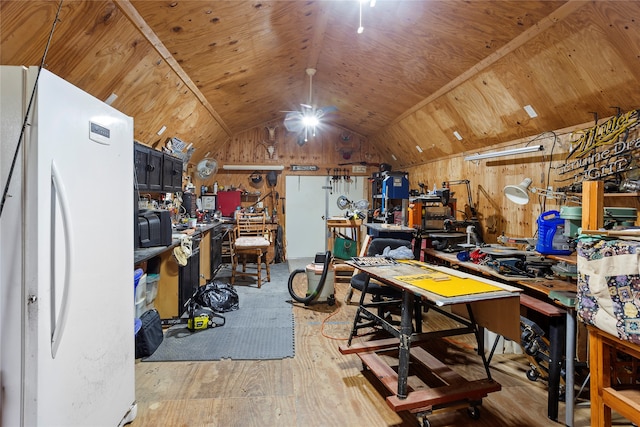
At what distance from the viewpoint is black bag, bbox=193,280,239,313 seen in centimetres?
356

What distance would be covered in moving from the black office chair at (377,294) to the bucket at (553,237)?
1.06m

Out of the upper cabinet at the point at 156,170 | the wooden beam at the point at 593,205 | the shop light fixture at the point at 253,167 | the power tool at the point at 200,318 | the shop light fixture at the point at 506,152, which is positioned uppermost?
the shop light fixture at the point at 253,167

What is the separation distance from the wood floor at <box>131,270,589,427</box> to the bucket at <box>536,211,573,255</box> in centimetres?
90

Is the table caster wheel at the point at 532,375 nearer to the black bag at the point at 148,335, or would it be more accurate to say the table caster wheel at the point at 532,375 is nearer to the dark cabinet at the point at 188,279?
the black bag at the point at 148,335

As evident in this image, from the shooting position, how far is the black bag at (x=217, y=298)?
3559mm

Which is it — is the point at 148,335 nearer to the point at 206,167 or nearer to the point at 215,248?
the point at 215,248

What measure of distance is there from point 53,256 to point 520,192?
308 centimetres

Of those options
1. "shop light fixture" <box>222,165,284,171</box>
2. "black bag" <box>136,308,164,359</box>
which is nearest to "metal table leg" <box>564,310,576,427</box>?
"black bag" <box>136,308,164,359</box>

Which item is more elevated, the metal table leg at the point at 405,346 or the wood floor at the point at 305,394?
the metal table leg at the point at 405,346

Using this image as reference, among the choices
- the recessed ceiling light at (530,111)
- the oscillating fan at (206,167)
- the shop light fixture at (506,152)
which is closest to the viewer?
the recessed ceiling light at (530,111)

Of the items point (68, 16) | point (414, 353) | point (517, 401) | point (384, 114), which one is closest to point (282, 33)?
point (68, 16)

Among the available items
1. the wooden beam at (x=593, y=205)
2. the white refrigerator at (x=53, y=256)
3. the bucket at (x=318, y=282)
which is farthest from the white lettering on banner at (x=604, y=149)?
→ the white refrigerator at (x=53, y=256)

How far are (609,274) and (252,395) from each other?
203cm

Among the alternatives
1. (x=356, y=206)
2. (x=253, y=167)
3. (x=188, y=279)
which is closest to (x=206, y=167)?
(x=253, y=167)
